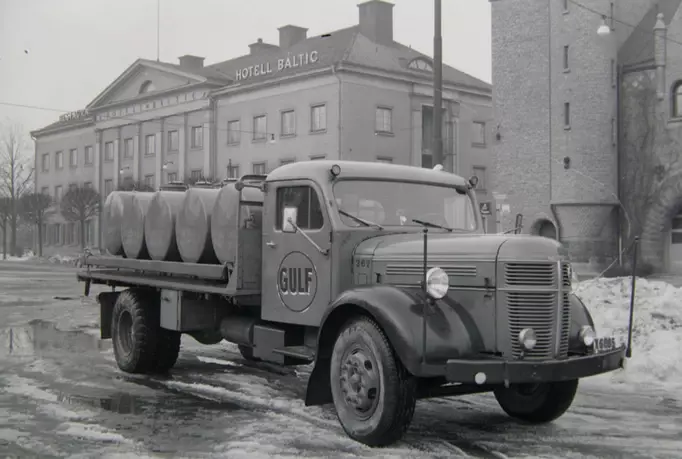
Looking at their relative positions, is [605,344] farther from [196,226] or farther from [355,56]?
[355,56]

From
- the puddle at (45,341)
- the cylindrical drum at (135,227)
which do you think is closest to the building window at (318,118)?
the puddle at (45,341)

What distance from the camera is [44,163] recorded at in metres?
72.4

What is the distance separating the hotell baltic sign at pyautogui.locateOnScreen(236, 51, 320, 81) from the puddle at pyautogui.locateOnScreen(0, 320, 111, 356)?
31.0 metres

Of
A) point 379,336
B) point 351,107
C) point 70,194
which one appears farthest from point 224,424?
point 70,194

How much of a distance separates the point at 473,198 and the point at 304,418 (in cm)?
291

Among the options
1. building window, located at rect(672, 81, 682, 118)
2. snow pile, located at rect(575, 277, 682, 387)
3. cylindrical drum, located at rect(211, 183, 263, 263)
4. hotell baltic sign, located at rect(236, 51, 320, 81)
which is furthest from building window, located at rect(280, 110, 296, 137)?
cylindrical drum, located at rect(211, 183, 263, 263)

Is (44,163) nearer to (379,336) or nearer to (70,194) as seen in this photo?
(70,194)

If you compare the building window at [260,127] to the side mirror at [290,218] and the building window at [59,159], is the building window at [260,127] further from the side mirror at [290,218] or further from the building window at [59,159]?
the side mirror at [290,218]

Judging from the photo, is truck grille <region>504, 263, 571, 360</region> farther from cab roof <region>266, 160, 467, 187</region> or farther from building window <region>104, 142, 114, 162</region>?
building window <region>104, 142, 114, 162</region>

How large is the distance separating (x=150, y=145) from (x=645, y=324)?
161ft

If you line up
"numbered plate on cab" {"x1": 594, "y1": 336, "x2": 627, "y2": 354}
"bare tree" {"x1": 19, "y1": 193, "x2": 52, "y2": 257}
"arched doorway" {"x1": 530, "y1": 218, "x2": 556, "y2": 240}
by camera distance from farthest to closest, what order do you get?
"bare tree" {"x1": 19, "y1": 193, "x2": 52, "y2": 257} → "arched doorway" {"x1": 530, "y1": 218, "x2": 556, "y2": 240} → "numbered plate on cab" {"x1": 594, "y1": 336, "x2": 627, "y2": 354}

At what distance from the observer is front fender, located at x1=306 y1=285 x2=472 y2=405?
6461 mm

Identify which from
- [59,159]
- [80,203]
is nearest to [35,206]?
[80,203]

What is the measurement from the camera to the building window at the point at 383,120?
44.3 m
